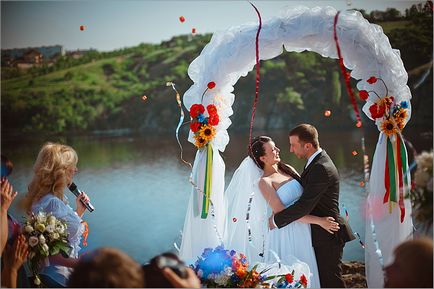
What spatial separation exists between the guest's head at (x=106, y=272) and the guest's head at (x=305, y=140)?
8.99 ft

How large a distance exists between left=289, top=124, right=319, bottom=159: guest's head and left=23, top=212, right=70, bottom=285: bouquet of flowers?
2.17 meters

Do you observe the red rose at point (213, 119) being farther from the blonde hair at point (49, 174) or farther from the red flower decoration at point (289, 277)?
the red flower decoration at point (289, 277)

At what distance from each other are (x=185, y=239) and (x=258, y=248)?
69cm

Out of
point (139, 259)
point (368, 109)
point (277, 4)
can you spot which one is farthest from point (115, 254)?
point (139, 259)

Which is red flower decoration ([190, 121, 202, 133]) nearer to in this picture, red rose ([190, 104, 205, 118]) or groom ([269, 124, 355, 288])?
red rose ([190, 104, 205, 118])

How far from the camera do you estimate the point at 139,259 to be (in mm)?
10070

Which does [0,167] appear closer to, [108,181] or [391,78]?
[391,78]

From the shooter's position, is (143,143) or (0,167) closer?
(0,167)

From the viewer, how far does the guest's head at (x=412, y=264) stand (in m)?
3.21

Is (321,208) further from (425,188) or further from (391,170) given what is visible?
(425,188)

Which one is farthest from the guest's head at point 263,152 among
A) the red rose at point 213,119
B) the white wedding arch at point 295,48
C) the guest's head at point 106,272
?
the guest's head at point 106,272

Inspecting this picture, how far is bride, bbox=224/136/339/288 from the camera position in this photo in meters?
5.38

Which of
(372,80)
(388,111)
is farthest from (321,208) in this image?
(372,80)

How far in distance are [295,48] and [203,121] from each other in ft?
3.48
